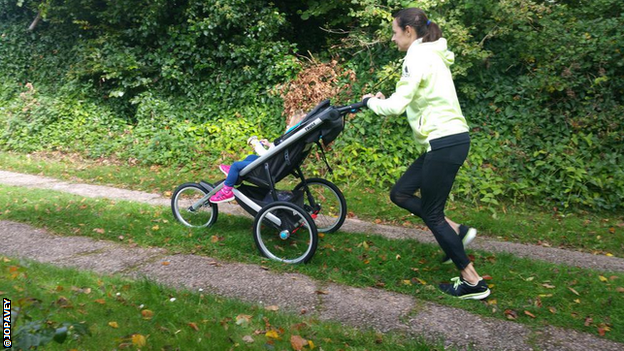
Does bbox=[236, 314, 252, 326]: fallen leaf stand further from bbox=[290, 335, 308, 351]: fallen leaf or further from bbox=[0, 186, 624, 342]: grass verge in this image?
bbox=[0, 186, 624, 342]: grass verge

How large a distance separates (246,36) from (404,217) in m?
5.59

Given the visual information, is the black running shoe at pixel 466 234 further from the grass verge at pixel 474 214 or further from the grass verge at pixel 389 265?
the grass verge at pixel 474 214

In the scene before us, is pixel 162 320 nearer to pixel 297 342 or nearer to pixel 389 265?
pixel 297 342

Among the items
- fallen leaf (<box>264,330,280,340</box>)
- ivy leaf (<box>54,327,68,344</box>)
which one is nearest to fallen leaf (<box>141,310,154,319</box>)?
fallen leaf (<box>264,330,280,340</box>)

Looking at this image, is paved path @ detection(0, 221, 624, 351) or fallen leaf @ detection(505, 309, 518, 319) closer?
paved path @ detection(0, 221, 624, 351)

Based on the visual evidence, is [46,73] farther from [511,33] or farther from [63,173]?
[511,33]

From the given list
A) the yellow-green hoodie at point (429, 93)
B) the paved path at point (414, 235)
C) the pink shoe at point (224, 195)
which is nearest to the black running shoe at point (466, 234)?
the yellow-green hoodie at point (429, 93)

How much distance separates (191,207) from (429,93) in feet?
9.95

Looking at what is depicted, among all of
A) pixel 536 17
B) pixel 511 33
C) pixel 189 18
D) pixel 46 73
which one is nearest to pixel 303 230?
pixel 511 33

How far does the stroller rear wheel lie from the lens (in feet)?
14.4

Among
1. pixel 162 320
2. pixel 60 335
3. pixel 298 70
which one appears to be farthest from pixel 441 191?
pixel 298 70

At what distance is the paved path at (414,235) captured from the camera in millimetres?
5070

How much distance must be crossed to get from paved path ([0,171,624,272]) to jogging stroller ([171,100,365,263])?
58 centimetres

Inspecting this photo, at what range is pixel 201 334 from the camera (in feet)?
10.2
